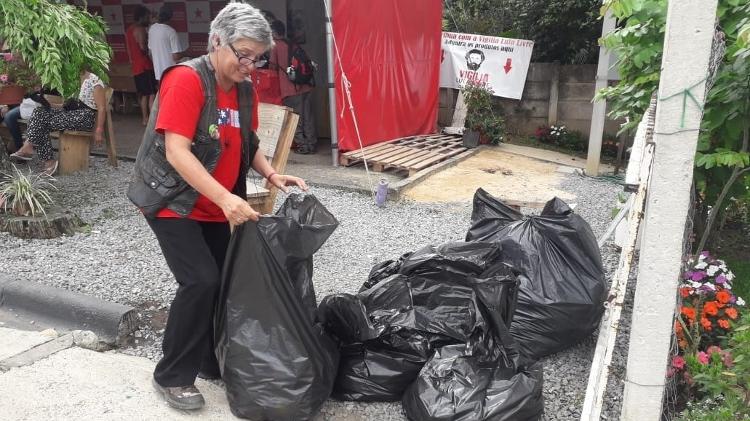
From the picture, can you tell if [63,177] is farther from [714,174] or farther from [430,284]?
[714,174]

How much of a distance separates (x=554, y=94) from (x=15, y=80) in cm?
732

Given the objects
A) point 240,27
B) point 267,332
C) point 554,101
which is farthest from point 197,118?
point 554,101

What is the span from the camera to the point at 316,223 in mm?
2584

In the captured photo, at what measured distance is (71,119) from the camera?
6.36 meters

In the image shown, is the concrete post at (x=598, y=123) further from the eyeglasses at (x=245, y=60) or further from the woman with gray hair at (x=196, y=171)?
the eyeglasses at (x=245, y=60)

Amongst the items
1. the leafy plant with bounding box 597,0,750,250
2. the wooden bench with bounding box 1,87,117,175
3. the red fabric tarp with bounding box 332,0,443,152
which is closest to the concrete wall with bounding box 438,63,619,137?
the red fabric tarp with bounding box 332,0,443,152

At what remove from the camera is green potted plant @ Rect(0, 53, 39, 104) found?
5.60 metres

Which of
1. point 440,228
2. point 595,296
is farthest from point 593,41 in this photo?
point 595,296

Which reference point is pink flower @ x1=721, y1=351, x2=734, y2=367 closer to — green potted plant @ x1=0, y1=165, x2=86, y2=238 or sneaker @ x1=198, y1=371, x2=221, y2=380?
sneaker @ x1=198, y1=371, x2=221, y2=380

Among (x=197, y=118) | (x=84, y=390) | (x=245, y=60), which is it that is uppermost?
(x=245, y=60)

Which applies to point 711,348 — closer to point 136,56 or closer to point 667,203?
point 667,203

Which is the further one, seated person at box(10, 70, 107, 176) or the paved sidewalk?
seated person at box(10, 70, 107, 176)

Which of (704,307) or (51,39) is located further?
(51,39)

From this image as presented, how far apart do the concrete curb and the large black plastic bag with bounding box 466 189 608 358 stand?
2.00 metres
